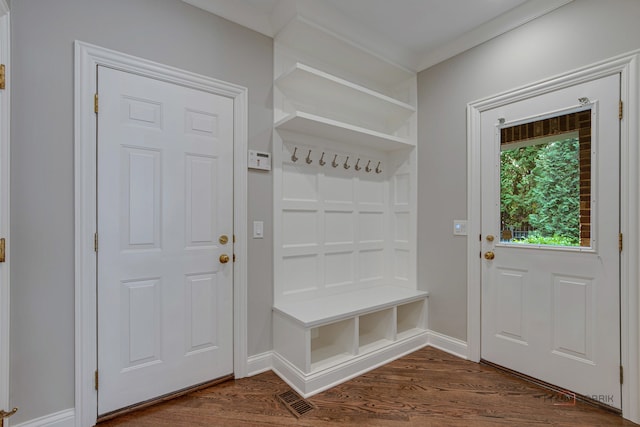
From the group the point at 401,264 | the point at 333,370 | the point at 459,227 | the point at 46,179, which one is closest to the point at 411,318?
the point at 401,264

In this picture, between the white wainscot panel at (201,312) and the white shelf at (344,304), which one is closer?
the white wainscot panel at (201,312)

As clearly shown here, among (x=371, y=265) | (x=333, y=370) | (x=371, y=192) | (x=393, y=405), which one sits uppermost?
(x=371, y=192)

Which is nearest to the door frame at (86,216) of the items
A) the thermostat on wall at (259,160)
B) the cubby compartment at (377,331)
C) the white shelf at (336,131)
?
the thermostat on wall at (259,160)

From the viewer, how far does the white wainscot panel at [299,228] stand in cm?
244

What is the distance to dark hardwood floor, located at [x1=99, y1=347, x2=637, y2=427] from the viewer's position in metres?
1.73

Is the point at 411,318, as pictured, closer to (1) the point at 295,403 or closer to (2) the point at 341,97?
(1) the point at 295,403

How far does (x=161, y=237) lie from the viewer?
6.21 feet

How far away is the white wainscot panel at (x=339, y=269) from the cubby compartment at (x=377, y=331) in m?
0.38

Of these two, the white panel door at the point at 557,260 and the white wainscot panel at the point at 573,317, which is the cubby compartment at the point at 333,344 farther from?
the white wainscot panel at the point at 573,317

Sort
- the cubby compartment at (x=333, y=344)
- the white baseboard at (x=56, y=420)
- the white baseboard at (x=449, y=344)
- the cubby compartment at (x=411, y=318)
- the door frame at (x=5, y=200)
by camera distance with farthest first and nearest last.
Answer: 1. the cubby compartment at (x=411, y=318)
2. the white baseboard at (x=449, y=344)
3. the cubby compartment at (x=333, y=344)
4. the white baseboard at (x=56, y=420)
5. the door frame at (x=5, y=200)

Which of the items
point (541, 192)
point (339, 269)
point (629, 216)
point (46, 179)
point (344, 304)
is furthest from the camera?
point (339, 269)

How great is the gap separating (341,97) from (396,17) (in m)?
0.73

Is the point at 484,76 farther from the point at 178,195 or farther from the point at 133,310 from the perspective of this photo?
the point at 133,310

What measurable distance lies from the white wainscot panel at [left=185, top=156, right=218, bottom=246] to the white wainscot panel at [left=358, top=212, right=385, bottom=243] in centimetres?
143
